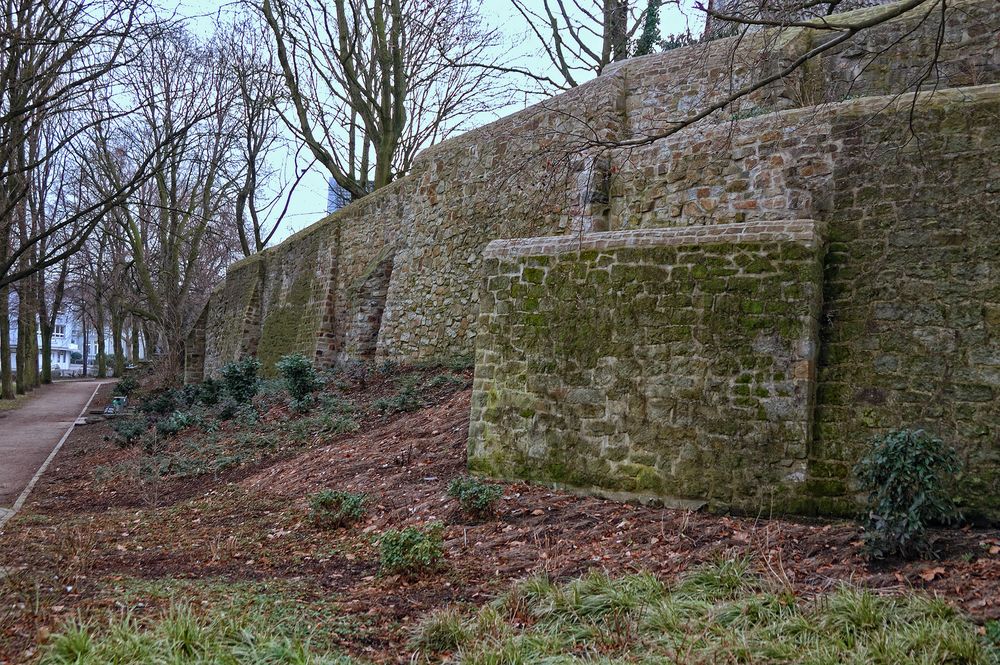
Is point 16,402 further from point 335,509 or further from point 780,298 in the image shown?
point 780,298

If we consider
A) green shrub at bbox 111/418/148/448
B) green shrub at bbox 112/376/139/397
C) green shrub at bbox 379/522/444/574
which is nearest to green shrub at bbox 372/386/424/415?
green shrub at bbox 379/522/444/574

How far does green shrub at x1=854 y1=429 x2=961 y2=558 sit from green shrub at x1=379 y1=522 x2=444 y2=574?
2.90 m

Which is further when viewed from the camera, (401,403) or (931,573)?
(401,403)

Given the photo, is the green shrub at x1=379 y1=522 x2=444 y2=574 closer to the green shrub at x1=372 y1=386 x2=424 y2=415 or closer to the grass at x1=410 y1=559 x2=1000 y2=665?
the grass at x1=410 y1=559 x2=1000 y2=665

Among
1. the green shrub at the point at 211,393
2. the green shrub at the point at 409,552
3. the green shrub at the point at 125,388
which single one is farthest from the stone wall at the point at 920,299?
the green shrub at the point at 125,388

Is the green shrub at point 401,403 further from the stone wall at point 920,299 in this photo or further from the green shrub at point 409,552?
the stone wall at point 920,299

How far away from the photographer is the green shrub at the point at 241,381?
14914 mm

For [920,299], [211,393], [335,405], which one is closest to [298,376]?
[335,405]

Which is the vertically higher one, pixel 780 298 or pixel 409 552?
pixel 780 298

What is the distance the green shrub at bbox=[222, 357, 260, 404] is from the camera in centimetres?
1491

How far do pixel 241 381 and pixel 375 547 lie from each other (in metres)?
9.76

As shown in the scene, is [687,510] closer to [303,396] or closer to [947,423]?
[947,423]

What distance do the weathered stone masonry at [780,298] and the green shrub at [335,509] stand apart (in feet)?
4.28

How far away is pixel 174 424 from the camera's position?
46.3 feet
